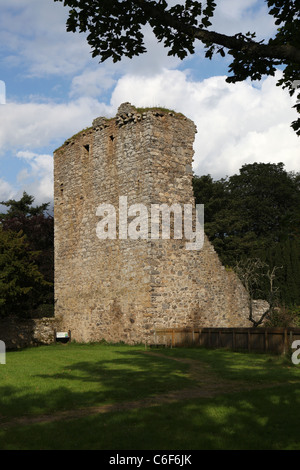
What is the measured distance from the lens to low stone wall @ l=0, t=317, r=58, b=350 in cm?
2280

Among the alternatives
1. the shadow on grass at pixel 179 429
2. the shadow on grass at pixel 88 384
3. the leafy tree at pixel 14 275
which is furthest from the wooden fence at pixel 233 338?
the shadow on grass at pixel 179 429

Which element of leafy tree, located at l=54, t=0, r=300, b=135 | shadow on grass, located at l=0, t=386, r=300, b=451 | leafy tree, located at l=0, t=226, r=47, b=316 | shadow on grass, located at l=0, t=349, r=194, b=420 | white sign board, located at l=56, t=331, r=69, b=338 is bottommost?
white sign board, located at l=56, t=331, r=69, b=338

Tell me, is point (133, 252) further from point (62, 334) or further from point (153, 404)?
point (153, 404)

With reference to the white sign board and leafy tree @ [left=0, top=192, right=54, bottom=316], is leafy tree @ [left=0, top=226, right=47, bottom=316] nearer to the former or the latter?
the white sign board

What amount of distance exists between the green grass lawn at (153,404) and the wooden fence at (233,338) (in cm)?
115

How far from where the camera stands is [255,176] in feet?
148

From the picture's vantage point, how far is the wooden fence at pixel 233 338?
608 inches

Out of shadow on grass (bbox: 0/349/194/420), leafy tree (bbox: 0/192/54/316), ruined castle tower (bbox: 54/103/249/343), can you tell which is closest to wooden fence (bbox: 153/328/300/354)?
ruined castle tower (bbox: 54/103/249/343)

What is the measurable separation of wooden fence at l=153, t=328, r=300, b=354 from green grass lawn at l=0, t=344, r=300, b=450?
3.78ft

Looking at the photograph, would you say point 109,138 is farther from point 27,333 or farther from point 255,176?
point 255,176

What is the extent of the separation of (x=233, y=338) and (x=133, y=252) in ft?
17.6

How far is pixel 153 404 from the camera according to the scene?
852 cm

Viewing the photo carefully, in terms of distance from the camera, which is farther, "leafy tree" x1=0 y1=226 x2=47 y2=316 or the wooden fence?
"leafy tree" x1=0 y1=226 x2=47 y2=316

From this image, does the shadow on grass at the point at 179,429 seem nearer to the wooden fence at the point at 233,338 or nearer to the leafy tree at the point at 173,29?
the leafy tree at the point at 173,29
